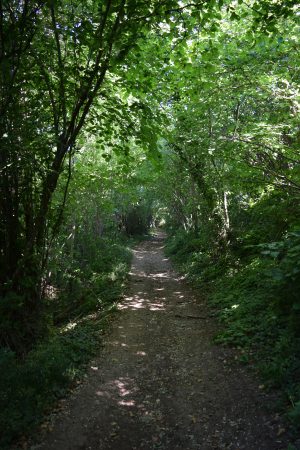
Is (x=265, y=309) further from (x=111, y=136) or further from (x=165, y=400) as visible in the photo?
(x=111, y=136)

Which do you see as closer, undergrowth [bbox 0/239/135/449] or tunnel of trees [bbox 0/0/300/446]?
undergrowth [bbox 0/239/135/449]

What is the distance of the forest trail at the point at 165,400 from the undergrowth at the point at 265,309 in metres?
0.36

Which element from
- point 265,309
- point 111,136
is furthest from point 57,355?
point 265,309

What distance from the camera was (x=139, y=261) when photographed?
21500 mm

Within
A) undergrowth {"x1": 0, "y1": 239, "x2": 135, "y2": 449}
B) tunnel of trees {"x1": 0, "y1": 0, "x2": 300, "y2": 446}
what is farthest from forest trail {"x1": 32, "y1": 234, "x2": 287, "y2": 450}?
tunnel of trees {"x1": 0, "y1": 0, "x2": 300, "y2": 446}

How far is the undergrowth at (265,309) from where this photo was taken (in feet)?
16.5

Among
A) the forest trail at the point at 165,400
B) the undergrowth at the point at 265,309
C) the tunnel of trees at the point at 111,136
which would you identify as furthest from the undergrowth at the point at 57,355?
the undergrowth at the point at 265,309

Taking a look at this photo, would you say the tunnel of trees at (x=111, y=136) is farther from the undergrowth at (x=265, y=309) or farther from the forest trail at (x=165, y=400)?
the forest trail at (x=165, y=400)

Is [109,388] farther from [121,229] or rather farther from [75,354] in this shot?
[121,229]

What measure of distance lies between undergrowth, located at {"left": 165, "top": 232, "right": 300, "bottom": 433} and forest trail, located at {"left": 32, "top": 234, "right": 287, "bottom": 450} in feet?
1.17

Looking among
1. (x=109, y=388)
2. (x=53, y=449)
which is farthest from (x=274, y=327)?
(x=53, y=449)

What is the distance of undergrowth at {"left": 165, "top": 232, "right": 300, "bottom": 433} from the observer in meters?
5.02

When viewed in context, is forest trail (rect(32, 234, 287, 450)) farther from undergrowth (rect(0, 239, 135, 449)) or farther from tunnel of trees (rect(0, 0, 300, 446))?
tunnel of trees (rect(0, 0, 300, 446))

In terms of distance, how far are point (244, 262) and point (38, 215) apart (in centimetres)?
812
